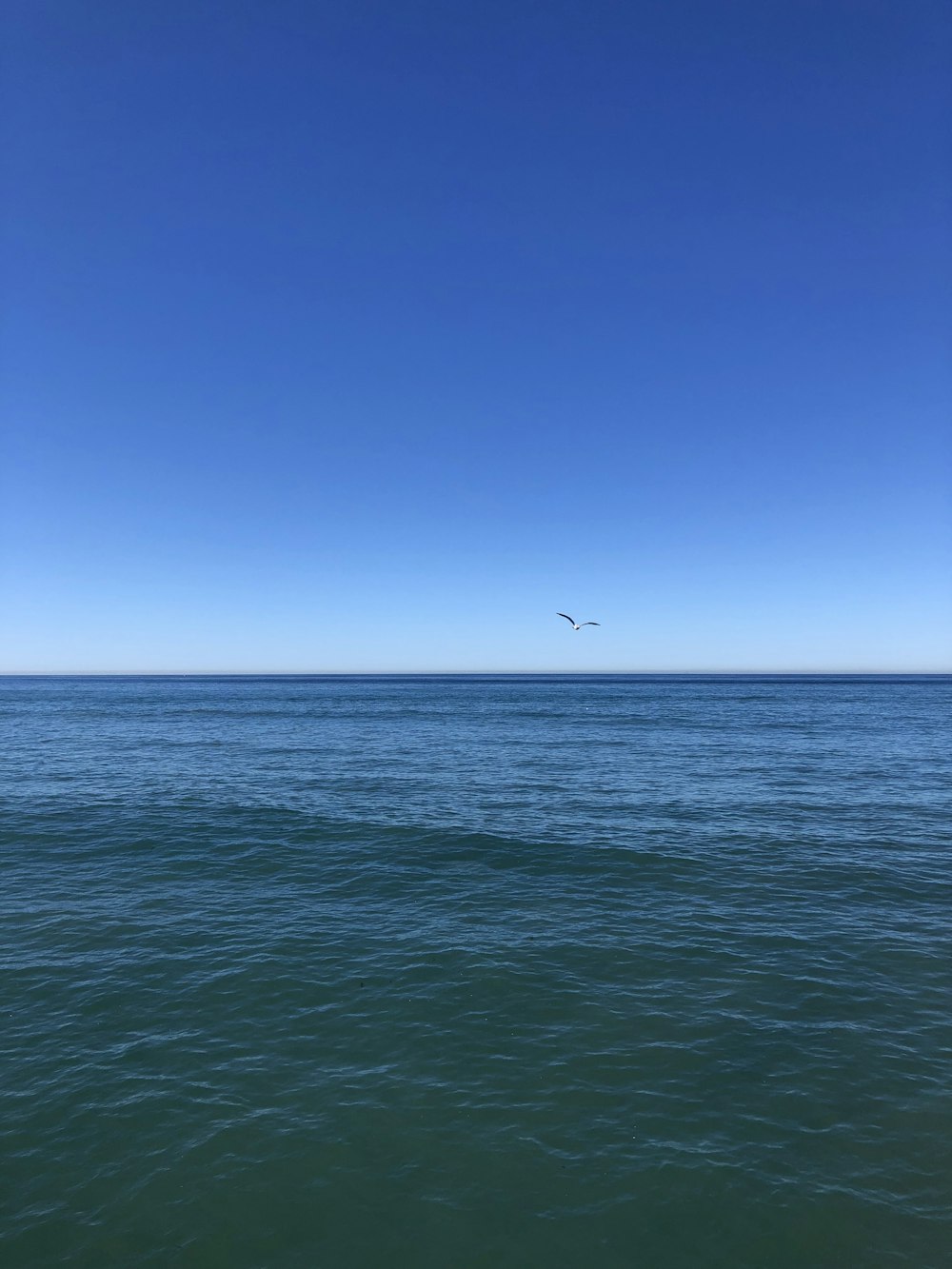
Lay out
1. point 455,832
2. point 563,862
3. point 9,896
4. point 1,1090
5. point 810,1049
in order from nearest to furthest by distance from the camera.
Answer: point 1,1090 → point 810,1049 → point 9,896 → point 563,862 → point 455,832

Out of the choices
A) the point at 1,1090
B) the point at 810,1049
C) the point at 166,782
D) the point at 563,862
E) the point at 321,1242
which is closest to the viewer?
the point at 321,1242

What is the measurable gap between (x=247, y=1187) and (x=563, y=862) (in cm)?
2104

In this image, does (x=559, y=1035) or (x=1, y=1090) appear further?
(x=559, y=1035)

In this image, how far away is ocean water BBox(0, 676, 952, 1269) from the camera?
12.4 meters

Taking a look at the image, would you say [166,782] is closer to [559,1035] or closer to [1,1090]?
[1,1090]

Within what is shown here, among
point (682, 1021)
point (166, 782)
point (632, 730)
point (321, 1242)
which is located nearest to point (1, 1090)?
point (321, 1242)

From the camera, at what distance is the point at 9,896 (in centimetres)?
2834

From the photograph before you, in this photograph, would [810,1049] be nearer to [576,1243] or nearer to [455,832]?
[576,1243]

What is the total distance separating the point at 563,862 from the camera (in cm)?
3222

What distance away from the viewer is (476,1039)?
704 inches

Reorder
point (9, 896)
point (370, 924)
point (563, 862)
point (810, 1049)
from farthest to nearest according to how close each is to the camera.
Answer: point (563, 862), point (9, 896), point (370, 924), point (810, 1049)

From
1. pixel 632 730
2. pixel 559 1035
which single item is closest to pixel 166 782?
pixel 559 1035

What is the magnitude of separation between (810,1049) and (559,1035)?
653 cm

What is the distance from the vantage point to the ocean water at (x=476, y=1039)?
12.4 m
